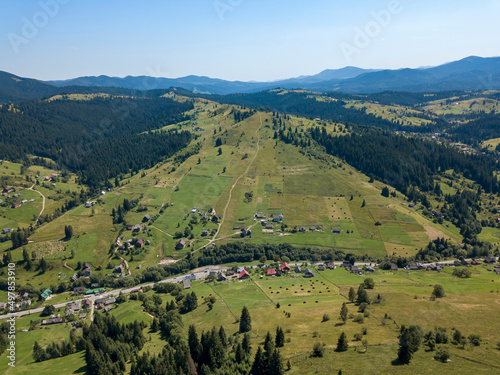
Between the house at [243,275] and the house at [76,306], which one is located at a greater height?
the house at [243,275]

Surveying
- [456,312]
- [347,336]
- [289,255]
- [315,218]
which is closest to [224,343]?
[347,336]

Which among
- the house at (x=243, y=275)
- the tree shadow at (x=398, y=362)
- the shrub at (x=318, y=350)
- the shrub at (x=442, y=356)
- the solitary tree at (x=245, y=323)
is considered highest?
the shrub at (x=442, y=356)

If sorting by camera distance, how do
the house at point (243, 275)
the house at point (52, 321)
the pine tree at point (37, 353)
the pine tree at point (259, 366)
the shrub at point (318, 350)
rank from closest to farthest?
the pine tree at point (259, 366)
the shrub at point (318, 350)
the pine tree at point (37, 353)
the house at point (52, 321)
the house at point (243, 275)

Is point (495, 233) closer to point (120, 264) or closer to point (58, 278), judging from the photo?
point (120, 264)

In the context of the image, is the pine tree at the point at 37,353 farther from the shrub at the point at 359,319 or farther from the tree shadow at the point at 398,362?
the tree shadow at the point at 398,362

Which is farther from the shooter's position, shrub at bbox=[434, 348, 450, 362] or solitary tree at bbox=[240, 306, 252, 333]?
solitary tree at bbox=[240, 306, 252, 333]

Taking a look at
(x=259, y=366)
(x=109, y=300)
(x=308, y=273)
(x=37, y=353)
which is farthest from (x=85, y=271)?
(x=259, y=366)

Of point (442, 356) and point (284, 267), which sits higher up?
point (442, 356)

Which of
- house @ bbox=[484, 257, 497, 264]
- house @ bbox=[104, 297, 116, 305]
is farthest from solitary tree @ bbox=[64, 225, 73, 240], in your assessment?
house @ bbox=[484, 257, 497, 264]

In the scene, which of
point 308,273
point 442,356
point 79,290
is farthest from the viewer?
point 308,273

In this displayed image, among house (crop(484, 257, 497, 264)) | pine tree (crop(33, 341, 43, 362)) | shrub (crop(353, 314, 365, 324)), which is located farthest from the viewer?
house (crop(484, 257, 497, 264))

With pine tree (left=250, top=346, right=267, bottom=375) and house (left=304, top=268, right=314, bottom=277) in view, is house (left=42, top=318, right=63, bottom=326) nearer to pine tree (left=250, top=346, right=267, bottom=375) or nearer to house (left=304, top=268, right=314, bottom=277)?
pine tree (left=250, top=346, right=267, bottom=375)

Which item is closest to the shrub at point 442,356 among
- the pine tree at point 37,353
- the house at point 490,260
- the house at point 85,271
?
the pine tree at point 37,353

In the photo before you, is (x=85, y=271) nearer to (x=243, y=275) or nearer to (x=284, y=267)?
(x=243, y=275)
